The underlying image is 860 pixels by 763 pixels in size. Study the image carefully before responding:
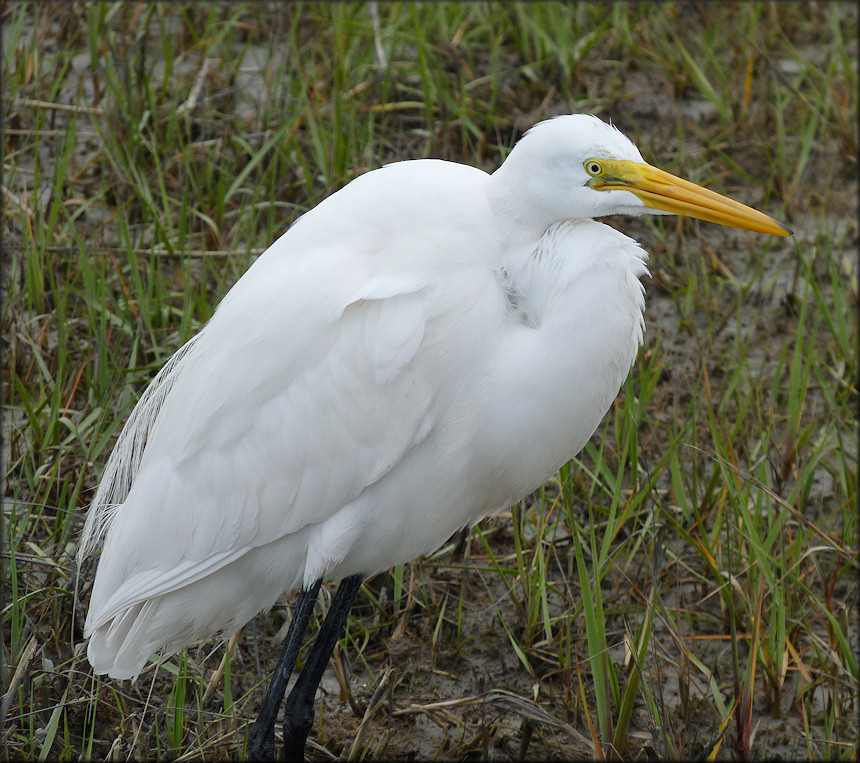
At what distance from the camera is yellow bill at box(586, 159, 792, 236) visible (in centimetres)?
168

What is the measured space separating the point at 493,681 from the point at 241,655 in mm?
523

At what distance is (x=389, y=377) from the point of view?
1.71 m

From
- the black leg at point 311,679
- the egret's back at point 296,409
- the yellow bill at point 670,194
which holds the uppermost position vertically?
the yellow bill at point 670,194

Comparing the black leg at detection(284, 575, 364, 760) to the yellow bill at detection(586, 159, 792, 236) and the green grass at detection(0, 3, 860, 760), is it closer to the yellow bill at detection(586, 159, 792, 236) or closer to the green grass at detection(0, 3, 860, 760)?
the green grass at detection(0, 3, 860, 760)

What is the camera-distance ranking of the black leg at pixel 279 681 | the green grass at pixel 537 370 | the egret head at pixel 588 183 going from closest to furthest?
the egret head at pixel 588 183, the black leg at pixel 279 681, the green grass at pixel 537 370

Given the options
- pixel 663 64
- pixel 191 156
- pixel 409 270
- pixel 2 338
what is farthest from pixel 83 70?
pixel 409 270

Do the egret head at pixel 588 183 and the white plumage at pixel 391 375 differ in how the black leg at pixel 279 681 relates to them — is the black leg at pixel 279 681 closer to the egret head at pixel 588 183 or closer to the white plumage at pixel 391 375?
the white plumage at pixel 391 375

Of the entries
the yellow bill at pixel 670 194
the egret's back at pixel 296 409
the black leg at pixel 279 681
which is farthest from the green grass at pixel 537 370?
the yellow bill at pixel 670 194

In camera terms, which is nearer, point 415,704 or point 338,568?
point 338,568

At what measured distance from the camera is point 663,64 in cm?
374

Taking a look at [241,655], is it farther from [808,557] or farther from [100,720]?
[808,557]

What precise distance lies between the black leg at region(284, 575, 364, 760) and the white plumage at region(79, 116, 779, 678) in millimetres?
148

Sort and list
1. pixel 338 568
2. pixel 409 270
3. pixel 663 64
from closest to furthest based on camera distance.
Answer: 1. pixel 409 270
2. pixel 338 568
3. pixel 663 64

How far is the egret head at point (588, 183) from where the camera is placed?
1674 mm
